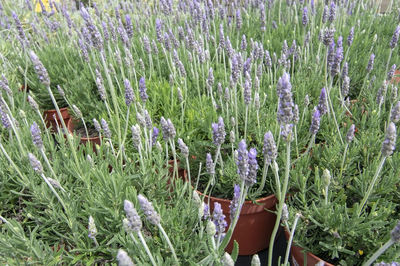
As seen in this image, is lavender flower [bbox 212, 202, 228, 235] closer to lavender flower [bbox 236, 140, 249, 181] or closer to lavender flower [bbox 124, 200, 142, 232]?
lavender flower [bbox 236, 140, 249, 181]

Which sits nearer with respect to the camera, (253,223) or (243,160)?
(243,160)

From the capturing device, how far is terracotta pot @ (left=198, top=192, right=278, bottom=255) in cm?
149

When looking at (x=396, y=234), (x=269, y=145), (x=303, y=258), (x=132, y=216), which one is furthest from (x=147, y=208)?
(x=303, y=258)

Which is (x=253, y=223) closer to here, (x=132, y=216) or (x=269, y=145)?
(x=269, y=145)

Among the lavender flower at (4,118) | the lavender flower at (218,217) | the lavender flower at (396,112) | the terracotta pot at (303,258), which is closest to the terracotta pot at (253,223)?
the terracotta pot at (303,258)

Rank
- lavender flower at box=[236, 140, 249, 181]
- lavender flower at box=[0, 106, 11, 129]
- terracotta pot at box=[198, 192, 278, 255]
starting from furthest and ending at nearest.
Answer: terracotta pot at box=[198, 192, 278, 255] → lavender flower at box=[0, 106, 11, 129] → lavender flower at box=[236, 140, 249, 181]

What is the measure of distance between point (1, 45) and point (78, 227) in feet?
9.42

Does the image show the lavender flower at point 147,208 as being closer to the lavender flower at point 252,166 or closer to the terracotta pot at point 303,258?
the lavender flower at point 252,166

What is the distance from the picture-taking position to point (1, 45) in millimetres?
3373

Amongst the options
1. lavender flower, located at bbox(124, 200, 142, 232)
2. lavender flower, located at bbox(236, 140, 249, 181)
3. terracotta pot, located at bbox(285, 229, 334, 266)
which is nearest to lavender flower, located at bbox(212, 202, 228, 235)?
lavender flower, located at bbox(236, 140, 249, 181)

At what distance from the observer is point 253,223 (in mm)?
1584

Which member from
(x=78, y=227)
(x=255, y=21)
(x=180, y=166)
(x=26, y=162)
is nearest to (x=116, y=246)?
(x=78, y=227)

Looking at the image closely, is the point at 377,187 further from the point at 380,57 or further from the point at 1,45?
the point at 1,45

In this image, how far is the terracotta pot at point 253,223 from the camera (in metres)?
1.49
